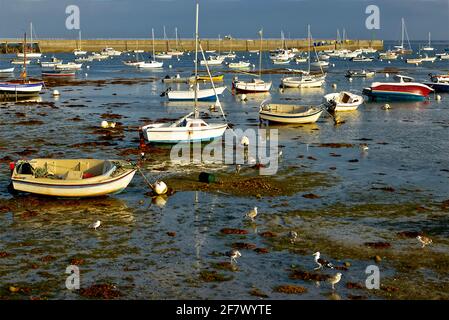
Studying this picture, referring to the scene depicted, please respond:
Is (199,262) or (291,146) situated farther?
(291,146)

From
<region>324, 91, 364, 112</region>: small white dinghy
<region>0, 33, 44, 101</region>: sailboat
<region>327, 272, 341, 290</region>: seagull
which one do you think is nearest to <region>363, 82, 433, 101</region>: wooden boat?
<region>324, 91, 364, 112</region>: small white dinghy

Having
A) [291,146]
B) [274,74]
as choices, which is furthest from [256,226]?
[274,74]

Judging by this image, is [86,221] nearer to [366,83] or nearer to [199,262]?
[199,262]

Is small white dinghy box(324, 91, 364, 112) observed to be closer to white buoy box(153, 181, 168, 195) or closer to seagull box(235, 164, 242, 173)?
seagull box(235, 164, 242, 173)

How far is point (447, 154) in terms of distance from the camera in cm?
3478

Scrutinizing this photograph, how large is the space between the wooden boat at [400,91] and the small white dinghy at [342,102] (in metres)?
10.4

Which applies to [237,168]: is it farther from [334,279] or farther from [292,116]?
[292,116]

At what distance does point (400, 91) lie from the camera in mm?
63250

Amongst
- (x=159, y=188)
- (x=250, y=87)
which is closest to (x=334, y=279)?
(x=159, y=188)

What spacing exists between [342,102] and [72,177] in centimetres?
3330

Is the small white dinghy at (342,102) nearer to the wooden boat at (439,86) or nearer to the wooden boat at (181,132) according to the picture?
the wooden boat at (181,132)

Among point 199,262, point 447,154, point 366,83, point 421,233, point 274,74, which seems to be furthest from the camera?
point 274,74

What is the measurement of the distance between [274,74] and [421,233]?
9423 centimetres

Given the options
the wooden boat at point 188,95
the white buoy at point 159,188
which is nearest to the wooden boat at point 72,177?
the white buoy at point 159,188
